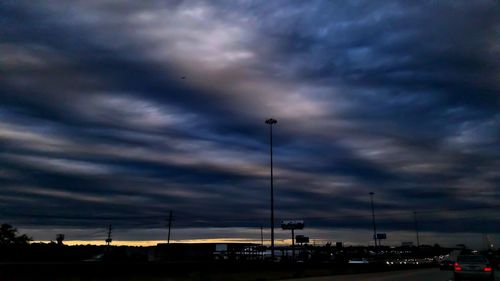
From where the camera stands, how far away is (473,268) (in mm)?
28922

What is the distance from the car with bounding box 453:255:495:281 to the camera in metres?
28.4

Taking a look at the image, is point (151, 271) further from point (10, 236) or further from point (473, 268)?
point (10, 236)

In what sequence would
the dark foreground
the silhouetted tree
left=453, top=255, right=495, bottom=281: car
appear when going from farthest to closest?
1. the silhouetted tree
2. left=453, top=255, right=495, bottom=281: car
3. the dark foreground

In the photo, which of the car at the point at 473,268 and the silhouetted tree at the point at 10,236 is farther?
the silhouetted tree at the point at 10,236

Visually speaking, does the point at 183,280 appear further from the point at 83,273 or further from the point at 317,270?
the point at 317,270

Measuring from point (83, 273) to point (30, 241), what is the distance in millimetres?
82210

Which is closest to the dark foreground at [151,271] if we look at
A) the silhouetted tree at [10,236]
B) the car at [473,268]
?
the car at [473,268]

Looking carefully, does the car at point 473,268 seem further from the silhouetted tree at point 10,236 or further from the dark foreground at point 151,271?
the silhouetted tree at point 10,236

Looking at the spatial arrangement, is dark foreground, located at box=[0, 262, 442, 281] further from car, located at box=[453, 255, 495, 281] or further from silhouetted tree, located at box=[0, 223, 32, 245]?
silhouetted tree, located at box=[0, 223, 32, 245]

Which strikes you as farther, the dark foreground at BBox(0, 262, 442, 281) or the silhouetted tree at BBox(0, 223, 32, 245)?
the silhouetted tree at BBox(0, 223, 32, 245)

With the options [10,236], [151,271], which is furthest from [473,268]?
[10,236]

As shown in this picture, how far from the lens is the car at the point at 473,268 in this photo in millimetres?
28438

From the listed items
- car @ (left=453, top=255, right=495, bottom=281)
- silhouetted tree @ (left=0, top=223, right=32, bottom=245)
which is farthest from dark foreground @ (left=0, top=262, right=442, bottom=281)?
silhouetted tree @ (left=0, top=223, right=32, bottom=245)

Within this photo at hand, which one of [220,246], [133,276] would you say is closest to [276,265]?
[133,276]
